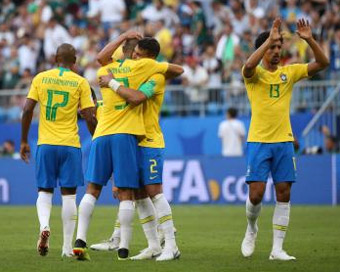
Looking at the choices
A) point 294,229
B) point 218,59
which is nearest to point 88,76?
point 218,59

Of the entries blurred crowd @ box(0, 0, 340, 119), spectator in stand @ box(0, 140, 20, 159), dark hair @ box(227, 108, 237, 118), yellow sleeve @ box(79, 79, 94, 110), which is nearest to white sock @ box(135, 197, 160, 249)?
yellow sleeve @ box(79, 79, 94, 110)

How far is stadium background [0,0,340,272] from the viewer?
70.6 ft

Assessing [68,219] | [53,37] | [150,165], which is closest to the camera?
[150,165]

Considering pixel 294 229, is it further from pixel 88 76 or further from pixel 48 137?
pixel 88 76

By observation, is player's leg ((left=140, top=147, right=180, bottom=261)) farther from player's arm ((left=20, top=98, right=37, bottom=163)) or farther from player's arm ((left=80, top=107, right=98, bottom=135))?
player's arm ((left=20, top=98, right=37, bottom=163))

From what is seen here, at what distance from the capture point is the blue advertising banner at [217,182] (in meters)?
22.7

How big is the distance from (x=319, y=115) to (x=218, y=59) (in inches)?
137

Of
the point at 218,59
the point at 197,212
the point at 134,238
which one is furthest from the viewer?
the point at 218,59

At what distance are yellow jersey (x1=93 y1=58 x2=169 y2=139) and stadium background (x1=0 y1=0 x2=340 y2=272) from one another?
5047mm

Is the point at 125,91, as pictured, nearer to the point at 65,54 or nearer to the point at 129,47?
the point at 129,47

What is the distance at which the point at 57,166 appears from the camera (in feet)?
39.7

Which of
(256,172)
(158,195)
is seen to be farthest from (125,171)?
(256,172)

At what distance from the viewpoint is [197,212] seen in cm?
2077

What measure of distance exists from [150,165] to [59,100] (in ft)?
→ 4.71
